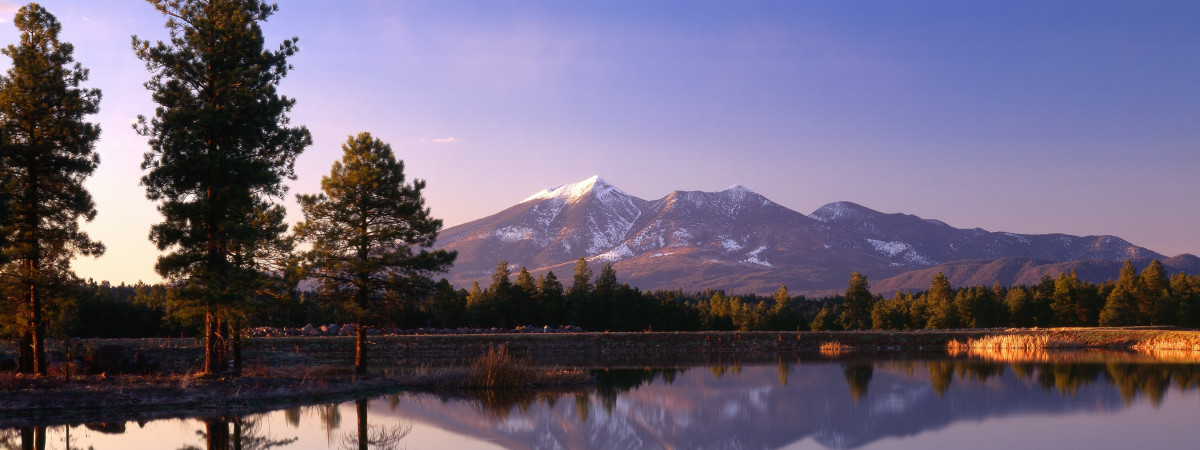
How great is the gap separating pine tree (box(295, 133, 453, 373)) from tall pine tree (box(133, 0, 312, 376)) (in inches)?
206

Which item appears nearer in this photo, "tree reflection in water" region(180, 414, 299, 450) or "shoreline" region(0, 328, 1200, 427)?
"tree reflection in water" region(180, 414, 299, 450)

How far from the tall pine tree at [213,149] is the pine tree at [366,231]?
17.2 feet

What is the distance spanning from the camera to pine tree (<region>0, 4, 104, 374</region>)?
32.3m

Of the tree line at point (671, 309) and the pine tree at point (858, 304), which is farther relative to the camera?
the pine tree at point (858, 304)

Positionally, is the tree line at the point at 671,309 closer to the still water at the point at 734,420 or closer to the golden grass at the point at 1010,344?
the golden grass at the point at 1010,344

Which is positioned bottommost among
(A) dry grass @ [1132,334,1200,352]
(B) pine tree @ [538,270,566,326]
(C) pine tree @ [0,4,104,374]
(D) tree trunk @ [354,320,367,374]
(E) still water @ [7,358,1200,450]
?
(A) dry grass @ [1132,334,1200,352]

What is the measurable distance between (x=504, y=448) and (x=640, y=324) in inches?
2835

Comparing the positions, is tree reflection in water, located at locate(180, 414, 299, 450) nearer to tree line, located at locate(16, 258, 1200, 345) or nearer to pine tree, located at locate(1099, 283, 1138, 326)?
tree line, located at locate(16, 258, 1200, 345)

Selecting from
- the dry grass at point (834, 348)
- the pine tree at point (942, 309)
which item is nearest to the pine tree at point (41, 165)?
the dry grass at point (834, 348)

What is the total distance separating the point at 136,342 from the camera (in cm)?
5784

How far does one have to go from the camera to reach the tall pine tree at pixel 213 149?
3002 centimetres

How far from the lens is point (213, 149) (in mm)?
31281

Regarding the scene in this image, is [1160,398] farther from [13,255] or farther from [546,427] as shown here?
[13,255]

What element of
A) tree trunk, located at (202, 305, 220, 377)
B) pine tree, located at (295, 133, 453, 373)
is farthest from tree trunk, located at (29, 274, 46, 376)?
pine tree, located at (295, 133, 453, 373)
